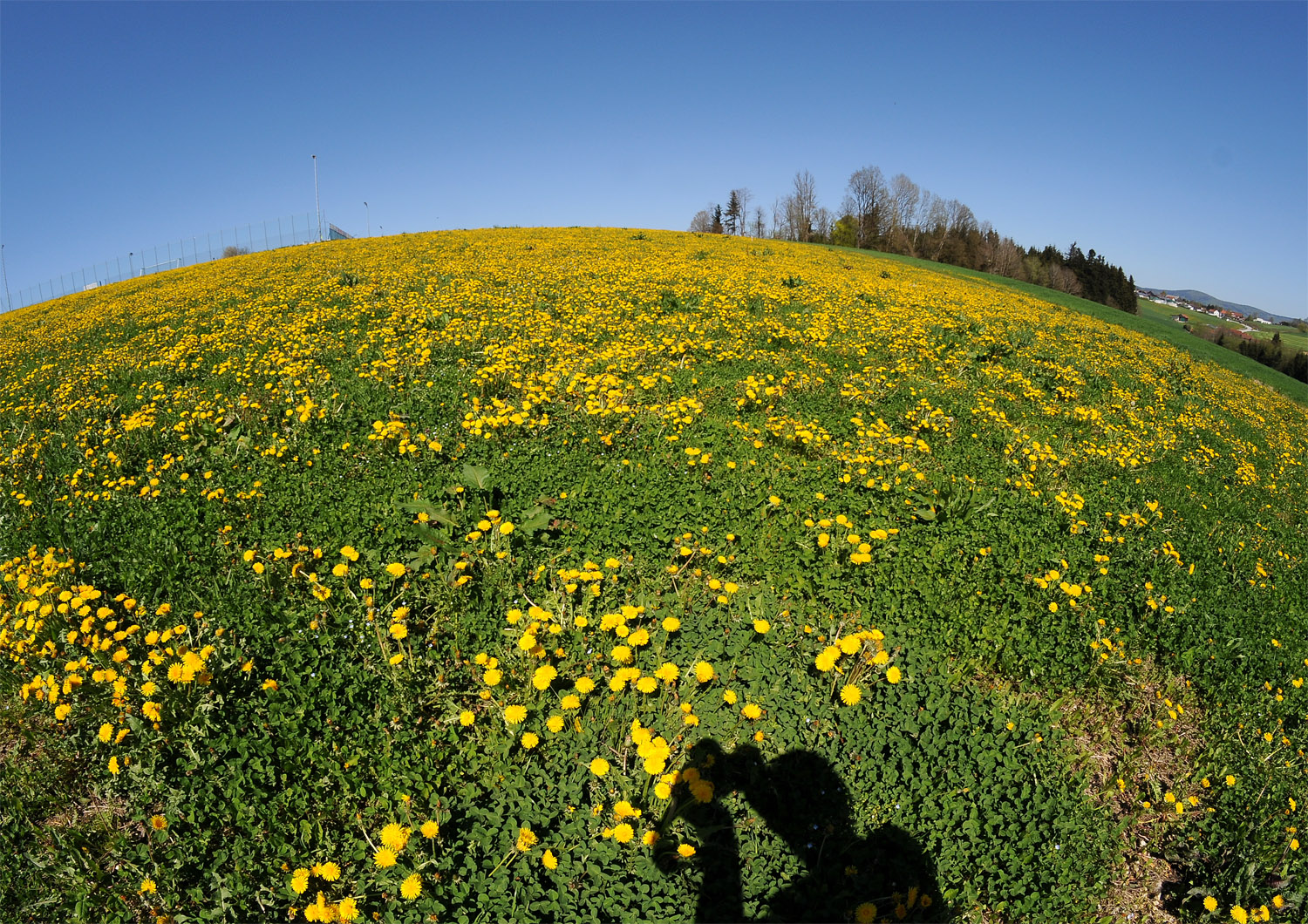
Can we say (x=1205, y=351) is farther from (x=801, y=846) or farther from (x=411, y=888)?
(x=411, y=888)

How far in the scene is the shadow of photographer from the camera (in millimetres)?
2732

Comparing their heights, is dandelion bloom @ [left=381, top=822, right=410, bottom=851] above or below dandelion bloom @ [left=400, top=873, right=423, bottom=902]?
above

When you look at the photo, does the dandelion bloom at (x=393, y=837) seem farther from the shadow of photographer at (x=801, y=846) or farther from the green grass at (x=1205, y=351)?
the green grass at (x=1205, y=351)

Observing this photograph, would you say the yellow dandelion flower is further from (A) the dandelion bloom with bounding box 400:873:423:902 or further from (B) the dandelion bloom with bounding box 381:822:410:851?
(A) the dandelion bloom with bounding box 400:873:423:902

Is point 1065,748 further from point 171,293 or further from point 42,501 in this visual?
point 171,293

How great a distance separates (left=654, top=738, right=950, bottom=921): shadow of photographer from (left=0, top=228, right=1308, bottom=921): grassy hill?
0.06ft

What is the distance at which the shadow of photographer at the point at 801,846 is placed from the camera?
2.73 meters

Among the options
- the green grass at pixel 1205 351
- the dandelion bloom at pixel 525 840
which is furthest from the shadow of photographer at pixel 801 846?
the green grass at pixel 1205 351

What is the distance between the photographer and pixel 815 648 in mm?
3986

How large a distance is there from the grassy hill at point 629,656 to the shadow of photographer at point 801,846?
2 centimetres

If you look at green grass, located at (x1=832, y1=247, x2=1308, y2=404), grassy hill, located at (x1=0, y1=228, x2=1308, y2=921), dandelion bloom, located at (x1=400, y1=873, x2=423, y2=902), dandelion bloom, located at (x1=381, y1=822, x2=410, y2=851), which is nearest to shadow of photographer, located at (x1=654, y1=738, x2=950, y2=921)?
grassy hill, located at (x1=0, y1=228, x2=1308, y2=921)

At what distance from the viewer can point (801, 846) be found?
9.66ft

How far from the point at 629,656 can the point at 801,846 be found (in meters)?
1.41

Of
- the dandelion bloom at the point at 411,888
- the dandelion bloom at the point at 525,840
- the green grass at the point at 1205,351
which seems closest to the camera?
the dandelion bloom at the point at 411,888
